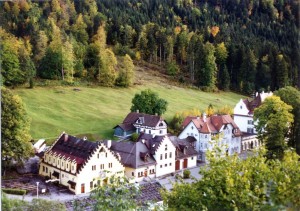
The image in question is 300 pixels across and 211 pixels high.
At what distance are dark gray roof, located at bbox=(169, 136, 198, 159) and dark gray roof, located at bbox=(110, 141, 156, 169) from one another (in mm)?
964

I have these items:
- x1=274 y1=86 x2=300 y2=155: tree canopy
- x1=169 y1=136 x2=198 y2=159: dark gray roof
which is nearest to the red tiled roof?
x1=169 y1=136 x2=198 y2=159: dark gray roof

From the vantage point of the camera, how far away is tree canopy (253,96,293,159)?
414 inches

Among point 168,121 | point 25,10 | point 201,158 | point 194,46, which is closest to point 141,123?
point 168,121

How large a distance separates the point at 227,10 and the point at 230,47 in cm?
1011

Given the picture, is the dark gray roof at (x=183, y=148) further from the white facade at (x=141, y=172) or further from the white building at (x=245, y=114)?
the white building at (x=245, y=114)

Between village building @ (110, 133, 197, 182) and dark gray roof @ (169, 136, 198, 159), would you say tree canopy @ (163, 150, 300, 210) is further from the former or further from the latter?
dark gray roof @ (169, 136, 198, 159)

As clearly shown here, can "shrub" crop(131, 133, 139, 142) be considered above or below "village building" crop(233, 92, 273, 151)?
below

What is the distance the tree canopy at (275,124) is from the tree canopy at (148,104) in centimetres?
385

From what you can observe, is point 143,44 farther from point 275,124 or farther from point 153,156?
point 275,124

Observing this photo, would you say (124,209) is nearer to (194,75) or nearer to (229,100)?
(229,100)

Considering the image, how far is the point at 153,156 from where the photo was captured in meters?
10.8

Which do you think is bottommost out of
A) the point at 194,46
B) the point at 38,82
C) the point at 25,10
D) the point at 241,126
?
the point at 241,126

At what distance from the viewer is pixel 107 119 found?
47.1 feet

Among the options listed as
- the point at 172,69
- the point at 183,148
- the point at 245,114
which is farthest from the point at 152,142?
the point at 172,69
